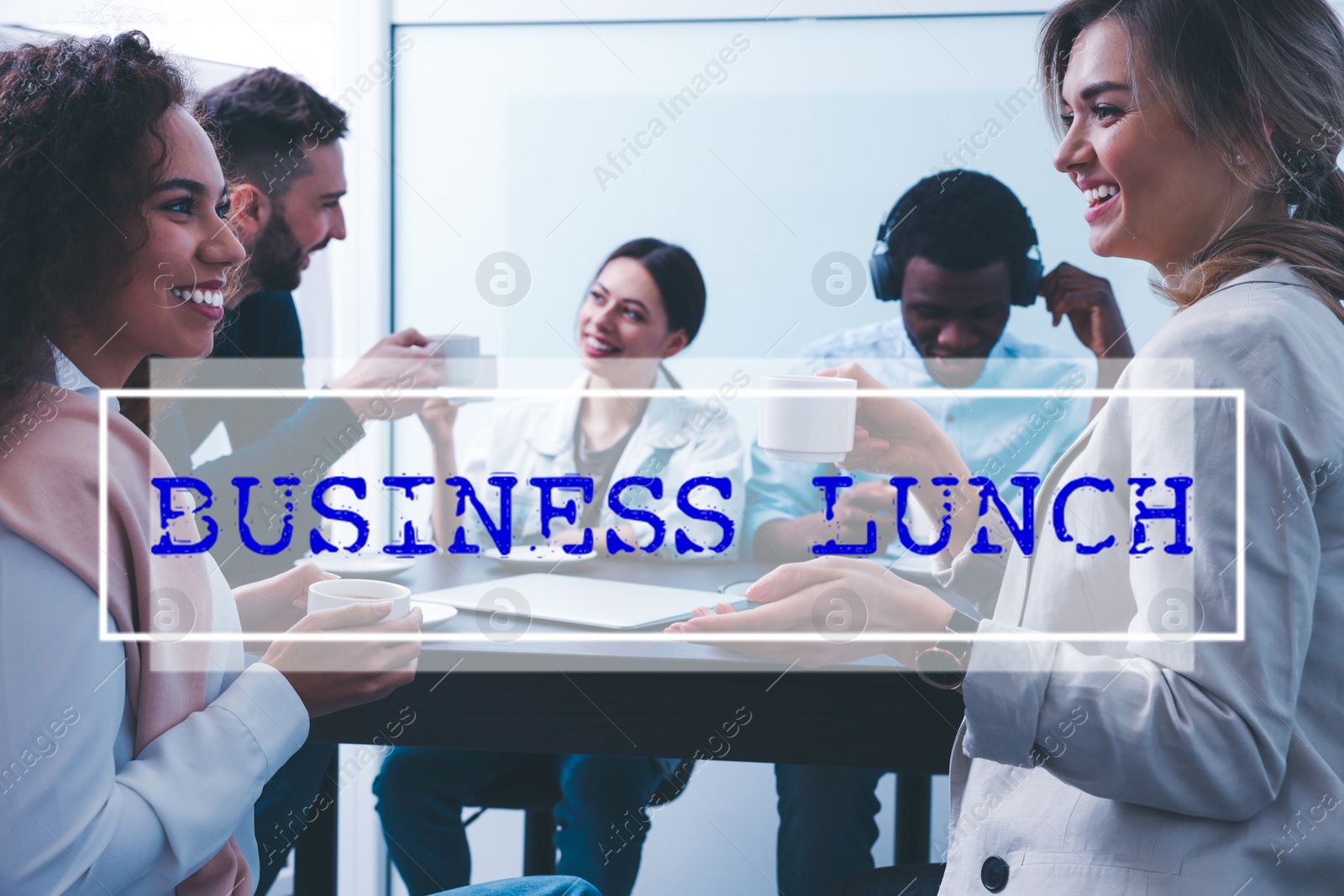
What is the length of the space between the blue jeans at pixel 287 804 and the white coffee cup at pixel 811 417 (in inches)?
39.8

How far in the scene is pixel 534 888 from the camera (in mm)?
827

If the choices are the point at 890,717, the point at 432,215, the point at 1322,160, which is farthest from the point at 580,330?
the point at 1322,160

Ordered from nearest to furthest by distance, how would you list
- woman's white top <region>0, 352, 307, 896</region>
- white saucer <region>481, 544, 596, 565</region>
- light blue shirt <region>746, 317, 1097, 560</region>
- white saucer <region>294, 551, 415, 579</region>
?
woman's white top <region>0, 352, 307, 896</region>, white saucer <region>294, 551, 415, 579</region>, white saucer <region>481, 544, 596, 565</region>, light blue shirt <region>746, 317, 1097, 560</region>

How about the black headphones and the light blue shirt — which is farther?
the light blue shirt

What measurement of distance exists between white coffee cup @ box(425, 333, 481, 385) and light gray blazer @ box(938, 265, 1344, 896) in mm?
1051

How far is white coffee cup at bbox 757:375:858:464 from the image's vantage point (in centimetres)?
114

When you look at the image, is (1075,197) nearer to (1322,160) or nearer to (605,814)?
(1322,160)

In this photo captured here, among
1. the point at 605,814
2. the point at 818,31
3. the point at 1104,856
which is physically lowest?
the point at 605,814

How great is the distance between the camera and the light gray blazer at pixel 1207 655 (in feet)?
2.09

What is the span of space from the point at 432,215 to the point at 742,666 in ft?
6.59

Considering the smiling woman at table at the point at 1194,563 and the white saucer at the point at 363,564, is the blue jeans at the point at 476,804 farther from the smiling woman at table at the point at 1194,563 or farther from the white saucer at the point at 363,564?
the smiling woman at table at the point at 1194,563

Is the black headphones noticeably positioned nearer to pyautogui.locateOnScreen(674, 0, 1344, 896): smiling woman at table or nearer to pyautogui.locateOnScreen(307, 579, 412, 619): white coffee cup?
pyautogui.locateOnScreen(674, 0, 1344, 896): smiling woman at table

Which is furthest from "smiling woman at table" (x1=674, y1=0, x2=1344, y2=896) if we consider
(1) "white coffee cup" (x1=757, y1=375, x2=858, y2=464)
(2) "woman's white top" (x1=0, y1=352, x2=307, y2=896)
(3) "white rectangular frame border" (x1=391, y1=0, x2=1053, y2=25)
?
(3) "white rectangular frame border" (x1=391, y1=0, x2=1053, y2=25)

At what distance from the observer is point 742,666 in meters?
0.99
